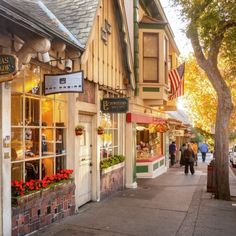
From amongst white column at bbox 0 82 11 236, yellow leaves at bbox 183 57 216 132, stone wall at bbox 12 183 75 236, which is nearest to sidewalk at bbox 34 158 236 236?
stone wall at bbox 12 183 75 236

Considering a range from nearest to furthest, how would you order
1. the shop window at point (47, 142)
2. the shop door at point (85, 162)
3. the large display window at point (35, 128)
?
1. the large display window at point (35, 128)
2. the shop window at point (47, 142)
3. the shop door at point (85, 162)

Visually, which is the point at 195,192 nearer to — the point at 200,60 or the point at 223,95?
the point at 223,95

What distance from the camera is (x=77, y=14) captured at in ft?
32.5

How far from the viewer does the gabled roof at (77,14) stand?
9.37 metres

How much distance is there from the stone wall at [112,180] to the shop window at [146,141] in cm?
446

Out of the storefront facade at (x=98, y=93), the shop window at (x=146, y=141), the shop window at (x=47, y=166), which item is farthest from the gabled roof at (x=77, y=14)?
the shop window at (x=146, y=141)

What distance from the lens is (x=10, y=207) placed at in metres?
6.57

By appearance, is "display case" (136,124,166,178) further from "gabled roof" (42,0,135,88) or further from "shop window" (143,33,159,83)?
"gabled roof" (42,0,135,88)

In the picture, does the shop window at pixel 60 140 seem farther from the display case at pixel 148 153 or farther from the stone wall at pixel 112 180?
the display case at pixel 148 153

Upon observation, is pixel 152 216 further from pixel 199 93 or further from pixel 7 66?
pixel 199 93

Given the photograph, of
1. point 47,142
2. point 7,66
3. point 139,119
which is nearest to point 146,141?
point 139,119

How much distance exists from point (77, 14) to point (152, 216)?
5216mm

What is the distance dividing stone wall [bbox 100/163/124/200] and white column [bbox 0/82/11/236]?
4.76m

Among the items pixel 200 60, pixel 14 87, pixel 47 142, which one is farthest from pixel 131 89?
pixel 14 87
